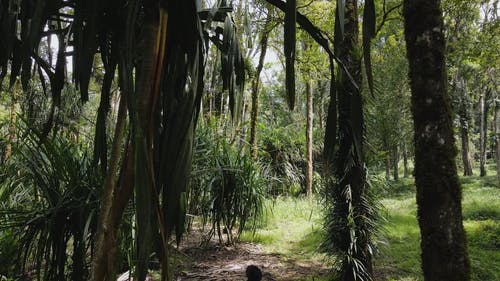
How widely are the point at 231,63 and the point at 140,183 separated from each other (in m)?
0.89

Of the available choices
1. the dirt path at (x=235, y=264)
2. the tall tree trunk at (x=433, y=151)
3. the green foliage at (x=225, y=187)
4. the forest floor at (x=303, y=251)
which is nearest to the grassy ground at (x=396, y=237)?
the forest floor at (x=303, y=251)

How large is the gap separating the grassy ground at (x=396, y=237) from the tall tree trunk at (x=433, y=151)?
1682mm

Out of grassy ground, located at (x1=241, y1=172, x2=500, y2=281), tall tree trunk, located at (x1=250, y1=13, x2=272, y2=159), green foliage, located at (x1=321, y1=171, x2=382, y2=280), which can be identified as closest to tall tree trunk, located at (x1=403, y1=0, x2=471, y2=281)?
green foliage, located at (x1=321, y1=171, x2=382, y2=280)

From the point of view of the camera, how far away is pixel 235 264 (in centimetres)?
496

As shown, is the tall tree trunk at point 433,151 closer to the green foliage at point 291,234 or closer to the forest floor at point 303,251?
the forest floor at point 303,251

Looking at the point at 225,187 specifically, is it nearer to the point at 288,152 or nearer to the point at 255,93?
the point at 255,93

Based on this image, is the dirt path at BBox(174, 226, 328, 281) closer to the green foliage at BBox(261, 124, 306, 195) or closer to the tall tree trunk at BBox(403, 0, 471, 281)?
the tall tree trunk at BBox(403, 0, 471, 281)

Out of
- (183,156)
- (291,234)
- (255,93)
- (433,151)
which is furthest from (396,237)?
(183,156)

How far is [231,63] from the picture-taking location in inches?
65.5

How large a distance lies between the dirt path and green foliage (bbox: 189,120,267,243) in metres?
0.39

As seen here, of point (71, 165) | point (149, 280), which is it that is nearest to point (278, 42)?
point (149, 280)

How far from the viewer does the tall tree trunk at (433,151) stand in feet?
7.86

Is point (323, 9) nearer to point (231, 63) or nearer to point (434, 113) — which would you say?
point (434, 113)

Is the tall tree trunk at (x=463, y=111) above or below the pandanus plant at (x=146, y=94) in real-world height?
above
